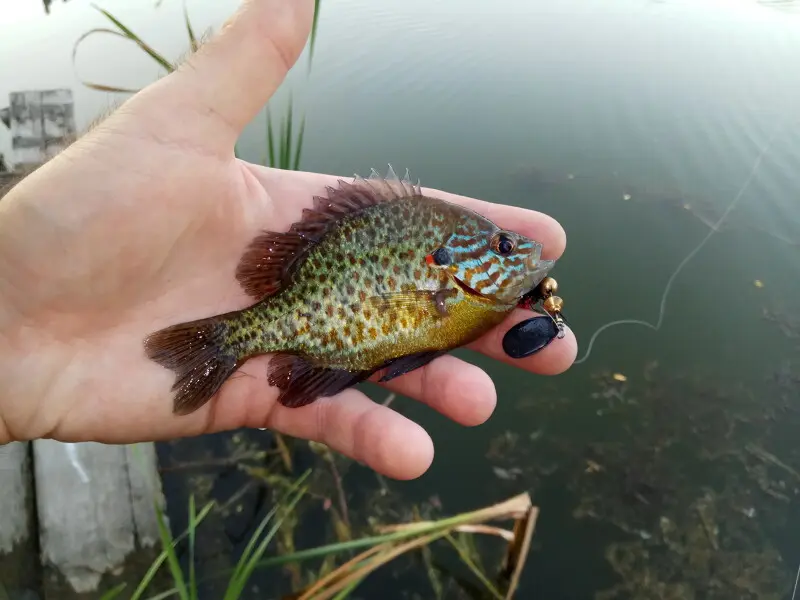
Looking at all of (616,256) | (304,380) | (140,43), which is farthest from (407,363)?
(616,256)

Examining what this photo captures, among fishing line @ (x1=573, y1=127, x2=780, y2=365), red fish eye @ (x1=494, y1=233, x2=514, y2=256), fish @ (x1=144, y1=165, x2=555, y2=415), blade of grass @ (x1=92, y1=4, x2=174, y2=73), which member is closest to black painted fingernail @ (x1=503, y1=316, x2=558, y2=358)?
fish @ (x1=144, y1=165, x2=555, y2=415)

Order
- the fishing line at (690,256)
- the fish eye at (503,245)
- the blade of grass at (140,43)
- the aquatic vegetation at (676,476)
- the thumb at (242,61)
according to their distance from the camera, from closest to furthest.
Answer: the thumb at (242,61) → the fish eye at (503,245) → the blade of grass at (140,43) → the aquatic vegetation at (676,476) → the fishing line at (690,256)

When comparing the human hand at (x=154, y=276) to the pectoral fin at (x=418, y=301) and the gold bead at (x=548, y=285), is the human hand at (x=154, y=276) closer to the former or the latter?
the gold bead at (x=548, y=285)

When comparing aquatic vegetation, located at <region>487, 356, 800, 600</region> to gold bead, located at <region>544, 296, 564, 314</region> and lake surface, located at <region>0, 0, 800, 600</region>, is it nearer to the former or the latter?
lake surface, located at <region>0, 0, 800, 600</region>

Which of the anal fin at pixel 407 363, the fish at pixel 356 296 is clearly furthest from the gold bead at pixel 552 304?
the anal fin at pixel 407 363

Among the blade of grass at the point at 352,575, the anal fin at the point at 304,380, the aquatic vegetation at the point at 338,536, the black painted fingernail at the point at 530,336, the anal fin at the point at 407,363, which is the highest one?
the black painted fingernail at the point at 530,336

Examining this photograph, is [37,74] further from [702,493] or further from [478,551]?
[702,493]

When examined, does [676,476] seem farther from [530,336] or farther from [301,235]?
[301,235]
